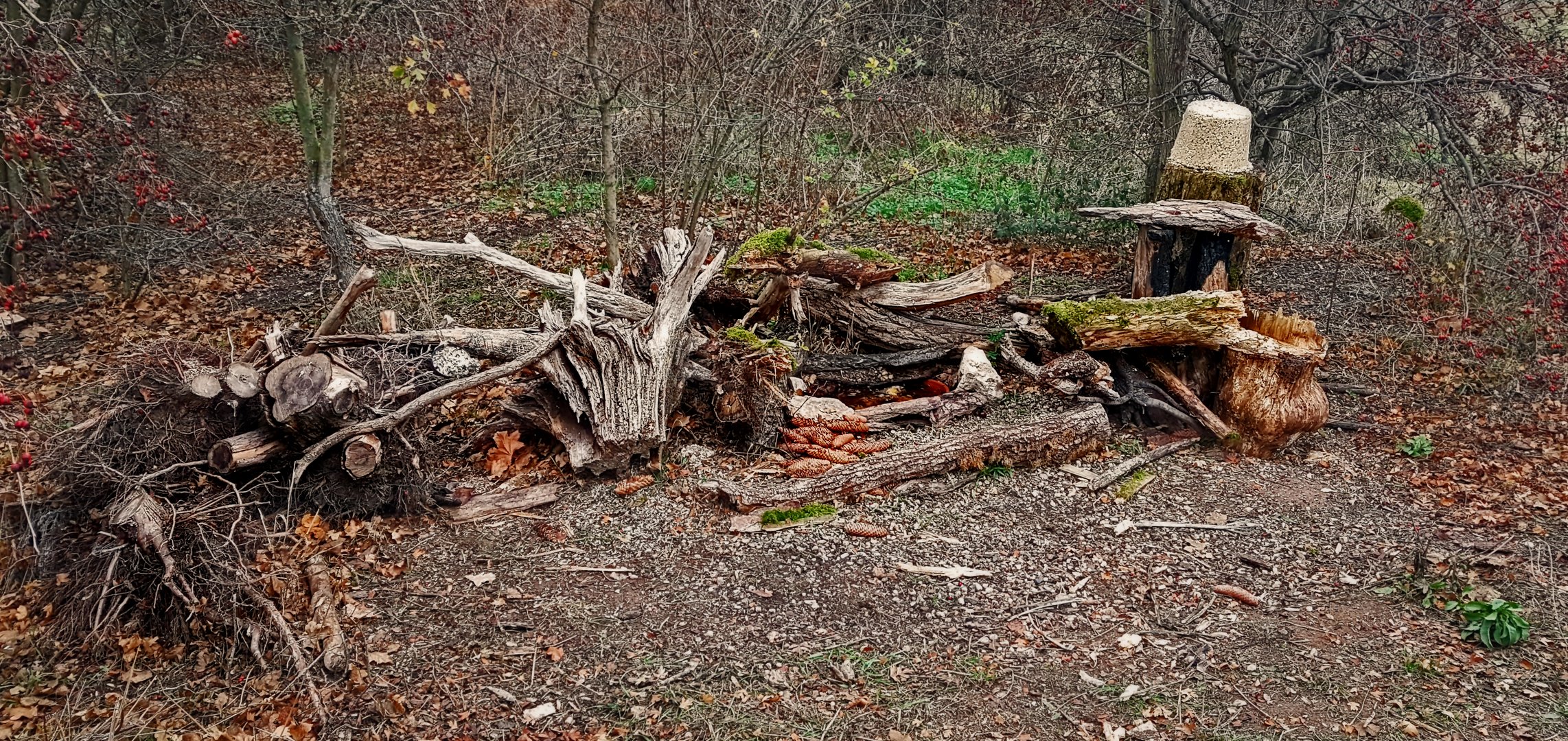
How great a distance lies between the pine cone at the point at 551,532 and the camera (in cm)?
524

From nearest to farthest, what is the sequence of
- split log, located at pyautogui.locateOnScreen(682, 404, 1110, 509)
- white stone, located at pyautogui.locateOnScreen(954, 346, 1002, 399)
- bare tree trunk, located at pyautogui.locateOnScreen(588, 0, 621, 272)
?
split log, located at pyautogui.locateOnScreen(682, 404, 1110, 509) < white stone, located at pyautogui.locateOnScreen(954, 346, 1002, 399) < bare tree trunk, located at pyautogui.locateOnScreen(588, 0, 621, 272)

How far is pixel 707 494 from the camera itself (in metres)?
5.57

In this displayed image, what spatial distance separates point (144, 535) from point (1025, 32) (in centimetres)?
1037

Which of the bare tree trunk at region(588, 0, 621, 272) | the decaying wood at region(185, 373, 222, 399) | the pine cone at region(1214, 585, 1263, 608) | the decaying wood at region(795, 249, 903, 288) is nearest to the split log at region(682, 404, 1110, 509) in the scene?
the pine cone at region(1214, 585, 1263, 608)

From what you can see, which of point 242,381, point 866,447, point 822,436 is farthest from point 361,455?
point 866,447

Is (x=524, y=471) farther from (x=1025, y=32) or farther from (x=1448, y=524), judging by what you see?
(x=1025, y=32)

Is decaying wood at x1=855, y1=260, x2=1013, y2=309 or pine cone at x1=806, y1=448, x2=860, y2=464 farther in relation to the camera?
decaying wood at x1=855, y1=260, x2=1013, y2=309

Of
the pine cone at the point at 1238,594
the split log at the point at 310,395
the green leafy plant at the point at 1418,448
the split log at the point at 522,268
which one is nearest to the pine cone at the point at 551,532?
the split log at the point at 310,395

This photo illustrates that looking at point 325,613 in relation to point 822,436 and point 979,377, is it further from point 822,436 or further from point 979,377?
point 979,377

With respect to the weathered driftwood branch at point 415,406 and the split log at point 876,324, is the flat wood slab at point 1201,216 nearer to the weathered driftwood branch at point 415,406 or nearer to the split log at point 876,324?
the split log at point 876,324

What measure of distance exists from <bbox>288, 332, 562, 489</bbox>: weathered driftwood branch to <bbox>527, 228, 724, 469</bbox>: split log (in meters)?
0.11

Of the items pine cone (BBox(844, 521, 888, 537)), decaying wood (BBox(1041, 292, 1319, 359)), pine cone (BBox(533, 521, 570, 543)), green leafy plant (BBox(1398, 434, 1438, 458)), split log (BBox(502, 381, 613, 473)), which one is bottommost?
green leafy plant (BBox(1398, 434, 1438, 458))

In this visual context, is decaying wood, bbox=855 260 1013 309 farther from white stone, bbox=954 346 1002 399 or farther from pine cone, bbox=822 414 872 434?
pine cone, bbox=822 414 872 434

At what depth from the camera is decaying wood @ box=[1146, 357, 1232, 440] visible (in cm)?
620
